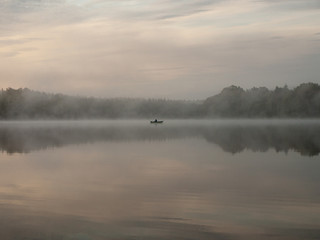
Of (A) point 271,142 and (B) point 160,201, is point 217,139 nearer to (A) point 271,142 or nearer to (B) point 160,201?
(A) point 271,142

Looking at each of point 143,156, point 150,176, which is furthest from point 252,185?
point 143,156

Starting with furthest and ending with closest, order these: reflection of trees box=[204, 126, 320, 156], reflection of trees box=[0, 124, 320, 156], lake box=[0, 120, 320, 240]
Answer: reflection of trees box=[0, 124, 320, 156]
reflection of trees box=[204, 126, 320, 156]
lake box=[0, 120, 320, 240]

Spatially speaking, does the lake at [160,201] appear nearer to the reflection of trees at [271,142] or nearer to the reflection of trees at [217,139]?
the reflection of trees at [271,142]

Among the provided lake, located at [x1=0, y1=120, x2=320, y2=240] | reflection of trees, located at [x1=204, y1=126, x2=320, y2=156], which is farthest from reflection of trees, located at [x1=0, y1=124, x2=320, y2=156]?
lake, located at [x1=0, y1=120, x2=320, y2=240]

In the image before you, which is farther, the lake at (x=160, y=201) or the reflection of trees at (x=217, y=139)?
the reflection of trees at (x=217, y=139)

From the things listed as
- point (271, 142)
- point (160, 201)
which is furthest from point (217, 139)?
point (160, 201)

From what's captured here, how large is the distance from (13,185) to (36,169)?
7.29 meters

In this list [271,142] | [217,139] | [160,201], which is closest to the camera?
[160,201]

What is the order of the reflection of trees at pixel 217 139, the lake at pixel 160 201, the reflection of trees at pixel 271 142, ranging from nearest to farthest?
the lake at pixel 160 201, the reflection of trees at pixel 271 142, the reflection of trees at pixel 217 139

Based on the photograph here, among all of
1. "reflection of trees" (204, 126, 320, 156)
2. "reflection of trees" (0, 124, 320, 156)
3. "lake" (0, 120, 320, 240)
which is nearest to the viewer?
"lake" (0, 120, 320, 240)

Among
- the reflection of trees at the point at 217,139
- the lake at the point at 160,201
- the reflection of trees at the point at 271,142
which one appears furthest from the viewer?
the reflection of trees at the point at 217,139

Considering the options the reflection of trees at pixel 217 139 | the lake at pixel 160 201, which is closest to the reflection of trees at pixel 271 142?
the reflection of trees at pixel 217 139

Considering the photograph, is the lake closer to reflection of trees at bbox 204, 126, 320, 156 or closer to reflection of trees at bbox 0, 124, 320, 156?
reflection of trees at bbox 204, 126, 320, 156

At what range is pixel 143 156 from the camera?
38.9 metres
